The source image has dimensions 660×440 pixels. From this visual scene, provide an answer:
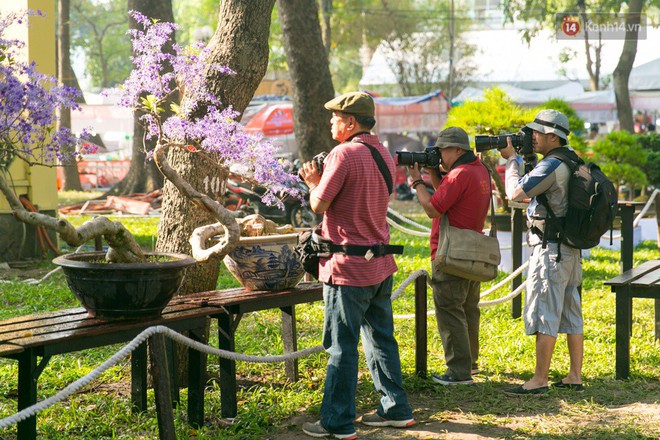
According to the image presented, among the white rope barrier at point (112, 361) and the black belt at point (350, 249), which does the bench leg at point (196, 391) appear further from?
the black belt at point (350, 249)

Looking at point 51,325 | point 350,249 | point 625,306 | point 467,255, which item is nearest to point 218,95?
point 350,249

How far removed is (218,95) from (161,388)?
7.31ft

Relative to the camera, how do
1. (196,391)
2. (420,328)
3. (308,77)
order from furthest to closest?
(308,77), (420,328), (196,391)

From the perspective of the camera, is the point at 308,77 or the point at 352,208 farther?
the point at 308,77

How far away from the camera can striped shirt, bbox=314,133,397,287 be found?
14.5 ft

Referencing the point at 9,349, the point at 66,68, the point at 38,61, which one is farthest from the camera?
the point at 66,68

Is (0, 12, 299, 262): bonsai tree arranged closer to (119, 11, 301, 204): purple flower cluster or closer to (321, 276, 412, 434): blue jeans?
(119, 11, 301, 204): purple flower cluster

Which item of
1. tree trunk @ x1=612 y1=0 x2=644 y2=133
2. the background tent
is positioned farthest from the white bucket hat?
the background tent

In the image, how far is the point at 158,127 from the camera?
15.9ft

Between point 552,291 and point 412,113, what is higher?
point 412,113

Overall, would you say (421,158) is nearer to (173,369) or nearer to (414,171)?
(414,171)

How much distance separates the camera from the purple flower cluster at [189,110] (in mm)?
4754

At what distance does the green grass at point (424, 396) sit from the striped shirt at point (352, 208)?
3.09ft
